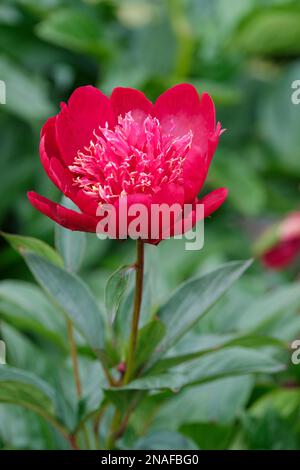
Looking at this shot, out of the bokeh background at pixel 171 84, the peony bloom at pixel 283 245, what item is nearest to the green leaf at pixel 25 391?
the bokeh background at pixel 171 84

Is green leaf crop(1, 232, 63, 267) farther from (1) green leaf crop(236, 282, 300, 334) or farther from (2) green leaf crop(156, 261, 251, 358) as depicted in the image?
(1) green leaf crop(236, 282, 300, 334)

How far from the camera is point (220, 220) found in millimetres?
1750

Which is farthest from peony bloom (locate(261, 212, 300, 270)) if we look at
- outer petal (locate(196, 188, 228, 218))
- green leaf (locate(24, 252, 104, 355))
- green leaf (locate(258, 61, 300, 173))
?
outer petal (locate(196, 188, 228, 218))

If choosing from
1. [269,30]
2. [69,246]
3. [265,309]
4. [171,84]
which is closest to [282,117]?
[269,30]

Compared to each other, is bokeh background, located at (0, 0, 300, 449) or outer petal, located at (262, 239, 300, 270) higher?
bokeh background, located at (0, 0, 300, 449)

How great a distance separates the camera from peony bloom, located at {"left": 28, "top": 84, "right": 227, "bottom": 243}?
0.55m

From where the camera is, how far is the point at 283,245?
4.64 ft

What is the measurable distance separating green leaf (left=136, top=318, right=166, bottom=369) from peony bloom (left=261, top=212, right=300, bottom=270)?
753 millimetres

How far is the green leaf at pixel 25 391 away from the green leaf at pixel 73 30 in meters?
0.98

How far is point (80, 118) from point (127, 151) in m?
0.06

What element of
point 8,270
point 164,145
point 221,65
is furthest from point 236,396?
point 221,65

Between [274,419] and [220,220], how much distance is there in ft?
3.13

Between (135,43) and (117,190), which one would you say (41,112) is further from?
(117,190)

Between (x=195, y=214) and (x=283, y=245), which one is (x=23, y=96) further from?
(x=195, y=214)
